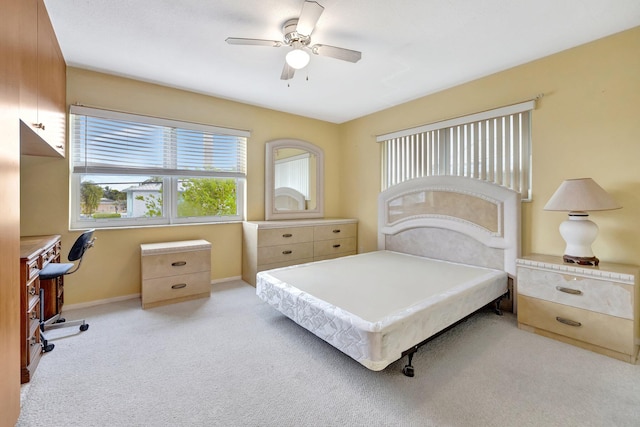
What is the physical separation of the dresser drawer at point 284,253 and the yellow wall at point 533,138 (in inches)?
21.9

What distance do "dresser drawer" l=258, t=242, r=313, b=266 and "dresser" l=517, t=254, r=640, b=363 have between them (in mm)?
2526

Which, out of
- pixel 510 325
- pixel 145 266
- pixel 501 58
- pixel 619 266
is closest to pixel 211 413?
pixel 145 266

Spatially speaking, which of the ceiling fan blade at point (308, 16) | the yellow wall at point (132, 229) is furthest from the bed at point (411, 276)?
the ceiling fan blade at point (308, 16)

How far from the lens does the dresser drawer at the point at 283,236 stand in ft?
12.0

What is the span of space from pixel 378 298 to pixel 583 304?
1.63 meters

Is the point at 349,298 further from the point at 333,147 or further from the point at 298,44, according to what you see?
the point at 333,147

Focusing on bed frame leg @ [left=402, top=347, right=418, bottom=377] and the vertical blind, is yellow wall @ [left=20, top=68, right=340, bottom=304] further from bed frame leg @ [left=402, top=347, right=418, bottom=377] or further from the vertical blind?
bed frame leg @ [left=402, top=347, right=418, bottom=377]

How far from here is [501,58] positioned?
8.93 feet

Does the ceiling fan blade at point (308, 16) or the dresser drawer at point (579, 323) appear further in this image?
the dresser drawer at point (579, 323)

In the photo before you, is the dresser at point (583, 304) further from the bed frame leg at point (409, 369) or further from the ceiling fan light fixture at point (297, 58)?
the ceiling fan light fixture at point (297, 58)

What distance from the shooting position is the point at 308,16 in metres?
1.85

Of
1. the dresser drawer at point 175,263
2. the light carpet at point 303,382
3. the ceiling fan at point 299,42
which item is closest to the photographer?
the light carpet at point 303,382

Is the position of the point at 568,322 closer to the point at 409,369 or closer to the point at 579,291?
the point at 579,291

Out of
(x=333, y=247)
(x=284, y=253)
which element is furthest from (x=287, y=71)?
(x=333, y=247)
